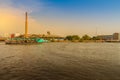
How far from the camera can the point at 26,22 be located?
9912 cm

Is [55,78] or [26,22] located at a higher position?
[26,22]

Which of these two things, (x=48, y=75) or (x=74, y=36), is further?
(x=74, y=36)

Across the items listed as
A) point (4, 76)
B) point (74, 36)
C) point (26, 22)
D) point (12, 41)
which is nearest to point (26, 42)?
point (12, 41)

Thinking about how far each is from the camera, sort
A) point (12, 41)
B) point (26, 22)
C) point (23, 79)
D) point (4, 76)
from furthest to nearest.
Answer: point (26, 22) < point (12, 41) < point (4, 76) < point (23, 79)

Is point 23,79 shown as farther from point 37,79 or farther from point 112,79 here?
point 112,79

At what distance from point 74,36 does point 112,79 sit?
591ft

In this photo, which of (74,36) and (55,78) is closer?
(55,78)

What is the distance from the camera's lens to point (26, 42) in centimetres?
9062

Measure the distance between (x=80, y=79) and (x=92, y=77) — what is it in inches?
51.4

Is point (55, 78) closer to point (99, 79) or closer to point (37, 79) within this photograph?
point (37, 79)

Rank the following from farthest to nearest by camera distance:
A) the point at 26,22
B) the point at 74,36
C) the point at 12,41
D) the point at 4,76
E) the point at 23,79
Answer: the point at 74,36 < the point at 26,22 < the point at 12,41 < the point at 4,76 < the point at 23,79

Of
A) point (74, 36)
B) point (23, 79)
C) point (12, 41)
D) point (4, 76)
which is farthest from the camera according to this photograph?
point (74, 36)

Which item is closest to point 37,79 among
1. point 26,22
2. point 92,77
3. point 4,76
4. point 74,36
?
point 4,76

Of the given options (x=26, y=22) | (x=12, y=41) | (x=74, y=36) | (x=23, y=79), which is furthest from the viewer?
(x=74, y=36)
